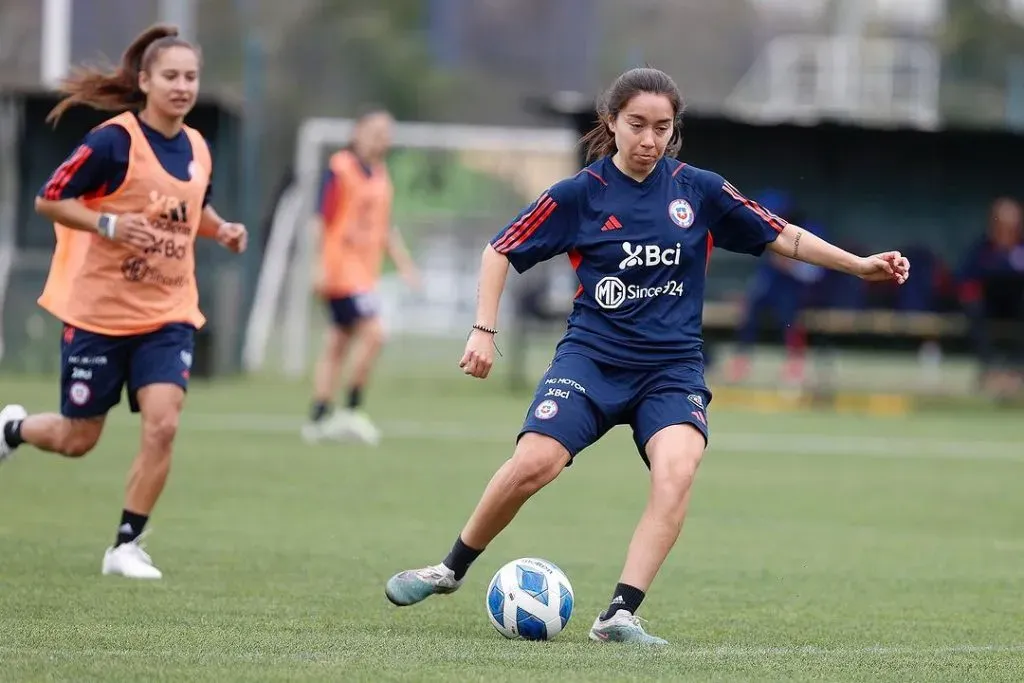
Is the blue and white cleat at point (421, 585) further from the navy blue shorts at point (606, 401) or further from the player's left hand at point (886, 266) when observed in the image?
the player's left hand at point (886, 266)

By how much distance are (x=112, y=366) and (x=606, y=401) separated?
2.45 metres

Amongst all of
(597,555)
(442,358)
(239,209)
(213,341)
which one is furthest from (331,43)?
(597,555)

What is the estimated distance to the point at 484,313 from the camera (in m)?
5.97

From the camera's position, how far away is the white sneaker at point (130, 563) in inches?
283

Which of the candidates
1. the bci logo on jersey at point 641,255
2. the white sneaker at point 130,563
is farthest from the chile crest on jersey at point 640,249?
the white sneaker at point 130,563

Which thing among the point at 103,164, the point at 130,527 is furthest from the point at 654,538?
the point at 103,164

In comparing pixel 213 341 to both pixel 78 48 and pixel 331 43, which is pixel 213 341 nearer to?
pixel 78 48

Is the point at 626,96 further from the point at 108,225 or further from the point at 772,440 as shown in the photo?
the point at 772,440

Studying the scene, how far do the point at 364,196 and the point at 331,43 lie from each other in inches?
719

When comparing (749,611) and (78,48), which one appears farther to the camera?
(78,48)

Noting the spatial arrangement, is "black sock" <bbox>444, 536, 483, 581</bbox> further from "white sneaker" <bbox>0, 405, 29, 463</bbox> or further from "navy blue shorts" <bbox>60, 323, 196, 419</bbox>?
"white sneaker" <bbox>0, 405, 29, 463</bbox>

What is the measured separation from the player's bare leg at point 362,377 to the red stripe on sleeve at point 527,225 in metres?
7.68

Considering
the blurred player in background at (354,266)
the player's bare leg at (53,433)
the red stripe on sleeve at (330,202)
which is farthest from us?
the red stripe on sleeve at (330,202)

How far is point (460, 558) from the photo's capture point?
246 inches
